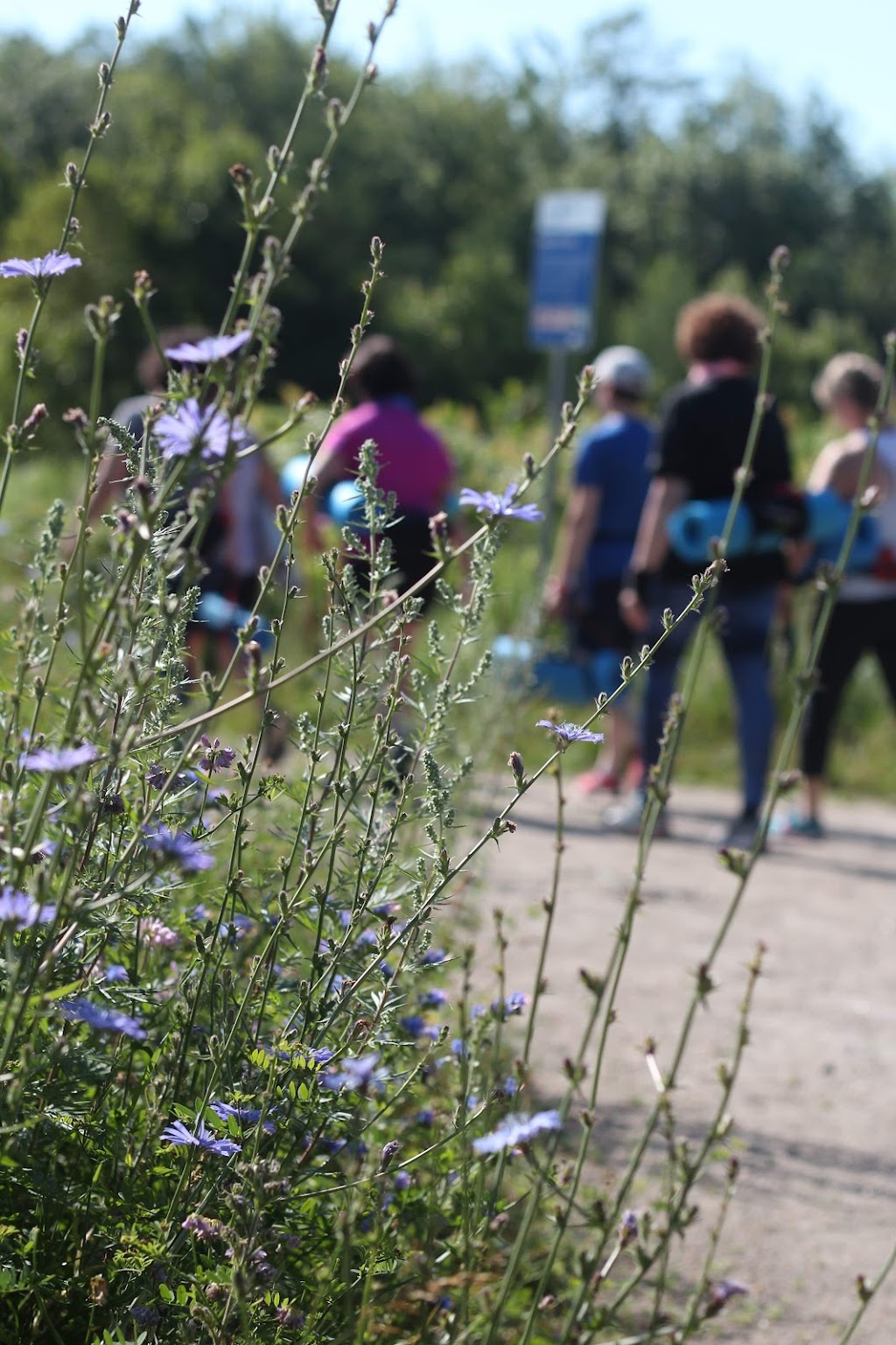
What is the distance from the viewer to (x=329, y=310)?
148 feet

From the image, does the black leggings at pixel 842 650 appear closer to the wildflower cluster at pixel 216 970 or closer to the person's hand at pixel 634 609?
the person's hand at pixel 634 609

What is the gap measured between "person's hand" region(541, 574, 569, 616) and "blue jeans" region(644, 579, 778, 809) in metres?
0.40

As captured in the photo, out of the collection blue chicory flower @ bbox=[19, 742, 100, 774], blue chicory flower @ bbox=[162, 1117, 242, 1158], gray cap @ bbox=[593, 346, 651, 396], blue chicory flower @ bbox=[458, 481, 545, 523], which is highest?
gray cap @ bbox=[593, 346, 651, 396]

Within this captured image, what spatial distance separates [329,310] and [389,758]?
4461 centimetres

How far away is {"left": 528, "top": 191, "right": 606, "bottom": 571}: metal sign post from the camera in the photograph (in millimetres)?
8469

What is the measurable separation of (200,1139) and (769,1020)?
3143 millimetres

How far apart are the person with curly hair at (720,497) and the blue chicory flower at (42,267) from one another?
4330 mm

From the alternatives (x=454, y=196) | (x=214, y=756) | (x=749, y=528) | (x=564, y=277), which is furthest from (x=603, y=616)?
(x=454, y=196)

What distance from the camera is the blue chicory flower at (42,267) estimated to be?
1.62m

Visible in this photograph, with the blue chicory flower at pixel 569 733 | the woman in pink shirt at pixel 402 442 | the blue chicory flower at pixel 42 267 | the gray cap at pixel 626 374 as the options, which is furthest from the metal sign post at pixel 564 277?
the blue chicory flower at pixel 42 267

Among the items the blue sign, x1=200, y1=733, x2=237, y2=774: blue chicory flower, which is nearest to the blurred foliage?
the blue sign

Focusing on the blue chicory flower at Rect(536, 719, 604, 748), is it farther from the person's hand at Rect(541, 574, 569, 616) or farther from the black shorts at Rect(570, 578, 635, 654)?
the black shorts at Rect(570, 578, 635, 654)

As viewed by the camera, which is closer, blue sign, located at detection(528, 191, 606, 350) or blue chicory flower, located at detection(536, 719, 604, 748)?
blue chicory flower, located at detection(536, 719, 604, 748)

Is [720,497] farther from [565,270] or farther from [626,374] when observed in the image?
[565,270]
